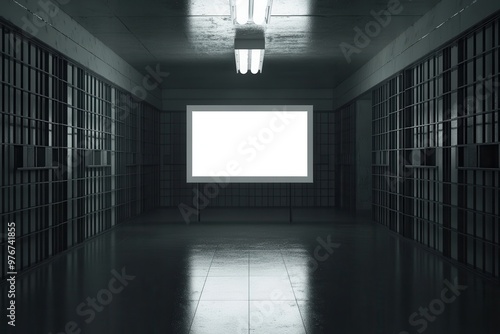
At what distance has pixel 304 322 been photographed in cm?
468

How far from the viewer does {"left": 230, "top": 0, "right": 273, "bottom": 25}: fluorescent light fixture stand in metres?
7.51

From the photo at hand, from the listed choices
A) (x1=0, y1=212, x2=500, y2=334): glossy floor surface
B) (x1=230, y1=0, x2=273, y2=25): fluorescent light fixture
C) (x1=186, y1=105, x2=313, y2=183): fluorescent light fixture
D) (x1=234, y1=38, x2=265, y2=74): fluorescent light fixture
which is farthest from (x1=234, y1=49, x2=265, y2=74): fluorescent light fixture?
(x1=0, y1=212, x2=500, y2=334): glossy floor surface

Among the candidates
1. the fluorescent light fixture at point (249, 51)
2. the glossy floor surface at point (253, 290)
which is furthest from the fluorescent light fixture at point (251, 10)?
the glossy floor surface at point (253, 290)

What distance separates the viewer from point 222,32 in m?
9.88

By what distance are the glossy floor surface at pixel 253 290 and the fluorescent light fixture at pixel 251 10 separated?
3260mm

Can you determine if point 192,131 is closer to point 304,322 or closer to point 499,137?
point 499,137

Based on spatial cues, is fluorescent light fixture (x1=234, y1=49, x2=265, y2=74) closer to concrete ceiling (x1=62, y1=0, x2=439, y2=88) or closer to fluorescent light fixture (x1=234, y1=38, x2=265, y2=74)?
fluorescent light fixture (x1=234, y1=38, x2=265, y2=74)

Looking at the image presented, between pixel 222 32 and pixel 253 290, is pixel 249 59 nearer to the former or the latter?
pixel 222 32

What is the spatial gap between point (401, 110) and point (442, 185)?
239 centimetres

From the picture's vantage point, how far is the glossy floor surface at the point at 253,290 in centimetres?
464

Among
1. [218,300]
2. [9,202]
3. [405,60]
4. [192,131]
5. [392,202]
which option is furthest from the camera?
[192,131]

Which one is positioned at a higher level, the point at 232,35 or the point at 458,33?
the point at 232,35

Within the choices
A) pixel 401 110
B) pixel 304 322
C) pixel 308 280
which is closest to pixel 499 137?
pixel 308 280

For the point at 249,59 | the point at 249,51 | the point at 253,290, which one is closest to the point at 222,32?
the point at 249,51
